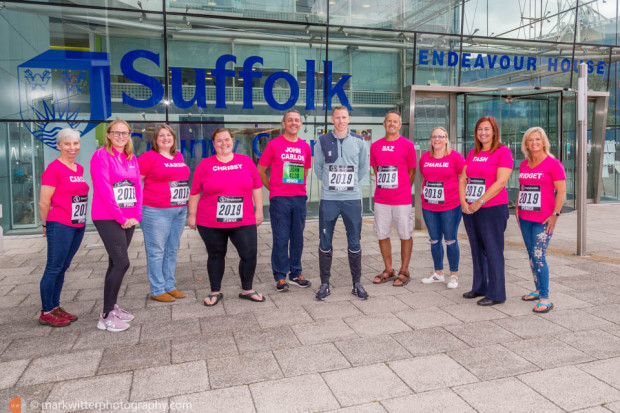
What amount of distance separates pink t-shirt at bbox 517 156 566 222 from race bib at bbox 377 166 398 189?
132cm

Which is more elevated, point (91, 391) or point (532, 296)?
point (532, 296)

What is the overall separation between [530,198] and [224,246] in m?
2.84

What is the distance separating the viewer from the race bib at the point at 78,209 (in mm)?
3994

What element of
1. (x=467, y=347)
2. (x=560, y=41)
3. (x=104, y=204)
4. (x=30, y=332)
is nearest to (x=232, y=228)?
(x=104, y=204)

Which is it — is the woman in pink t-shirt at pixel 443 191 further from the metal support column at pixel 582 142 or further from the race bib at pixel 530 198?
the metal support column at pixel 582 142

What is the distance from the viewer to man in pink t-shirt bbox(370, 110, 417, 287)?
5.18 metres

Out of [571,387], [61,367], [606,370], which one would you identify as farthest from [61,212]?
[606,370]

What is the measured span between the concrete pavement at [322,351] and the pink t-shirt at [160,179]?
103cm

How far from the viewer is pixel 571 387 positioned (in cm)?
288

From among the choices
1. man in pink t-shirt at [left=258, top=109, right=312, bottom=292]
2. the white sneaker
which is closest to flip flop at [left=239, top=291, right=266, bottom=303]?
man in pink t-shirt at [left=258, top=109, right=312, bottom=292]

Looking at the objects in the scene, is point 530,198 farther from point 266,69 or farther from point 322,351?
point 266,69

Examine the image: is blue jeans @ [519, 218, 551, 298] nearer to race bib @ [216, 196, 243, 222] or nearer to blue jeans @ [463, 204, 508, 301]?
blue jeans @ [463, 204, 508, 301]

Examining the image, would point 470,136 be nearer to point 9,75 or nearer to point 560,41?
point 560,41

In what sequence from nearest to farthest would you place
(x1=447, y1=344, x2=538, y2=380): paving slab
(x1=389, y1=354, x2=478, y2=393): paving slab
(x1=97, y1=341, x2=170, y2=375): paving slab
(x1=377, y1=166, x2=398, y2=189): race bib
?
1. (x1=389, y1=354, x2=478, y2=393): paving slab
2. (x1=447, y1=344, x2=538, y2=380): paving slab
3. (x1=97, y1=341, x2=170, y2=375): paving slab
4. (x1=377, y1=166, x2=398, y2=189): race bib
